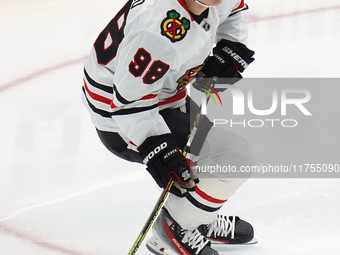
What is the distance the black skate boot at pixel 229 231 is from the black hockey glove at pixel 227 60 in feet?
1.80

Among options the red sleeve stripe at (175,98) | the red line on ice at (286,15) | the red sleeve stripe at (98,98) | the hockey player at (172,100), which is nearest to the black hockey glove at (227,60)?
the hockey player at (172,100)

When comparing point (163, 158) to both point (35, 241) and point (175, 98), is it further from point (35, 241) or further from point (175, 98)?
point (35, 241)

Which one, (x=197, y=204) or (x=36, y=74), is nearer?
(x=197, y=204)

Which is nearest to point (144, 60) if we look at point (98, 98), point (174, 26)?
point (174, 26)

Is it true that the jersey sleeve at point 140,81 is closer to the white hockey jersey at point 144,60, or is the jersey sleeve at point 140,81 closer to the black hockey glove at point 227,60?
the white hockey jersey at point 144,60

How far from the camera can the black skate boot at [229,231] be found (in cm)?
191

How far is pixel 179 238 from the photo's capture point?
72.3 inches

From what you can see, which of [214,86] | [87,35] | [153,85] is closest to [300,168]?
[214,86]

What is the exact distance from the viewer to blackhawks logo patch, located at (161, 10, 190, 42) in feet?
4.46

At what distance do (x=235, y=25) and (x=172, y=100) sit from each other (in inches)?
15.3

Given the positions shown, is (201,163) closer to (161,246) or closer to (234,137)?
(234,137)

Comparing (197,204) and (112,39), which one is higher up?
(112,39)

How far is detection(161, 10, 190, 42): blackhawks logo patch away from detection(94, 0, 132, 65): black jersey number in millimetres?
190

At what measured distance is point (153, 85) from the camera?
1.44 meters
